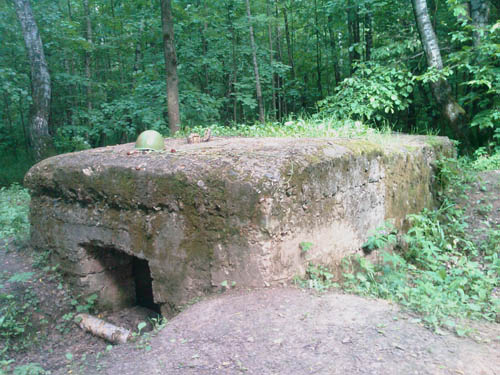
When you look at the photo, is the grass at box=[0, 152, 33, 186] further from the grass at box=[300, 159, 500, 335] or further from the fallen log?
the grass at box=[300, 159, 500, 335]

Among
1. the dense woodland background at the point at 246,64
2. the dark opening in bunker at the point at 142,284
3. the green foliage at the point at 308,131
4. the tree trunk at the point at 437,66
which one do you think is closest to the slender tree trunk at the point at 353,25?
the dense woodland background at the point at 246,64

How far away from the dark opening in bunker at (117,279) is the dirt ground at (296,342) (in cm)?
98

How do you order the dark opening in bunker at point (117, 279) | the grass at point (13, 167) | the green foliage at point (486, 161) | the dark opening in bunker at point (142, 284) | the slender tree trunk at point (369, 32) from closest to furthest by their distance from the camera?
the dark opening in bunker at point (117, 279), the dark opening in bunker at point (142, 284), the green foliage at point (486, 161), the grass at point (13, 167), the slender tree trunk at point (369, 32)

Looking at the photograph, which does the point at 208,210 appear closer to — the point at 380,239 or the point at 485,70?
the point at 380,239

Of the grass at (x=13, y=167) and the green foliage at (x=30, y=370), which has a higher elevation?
the grass at (x=13, y=167)

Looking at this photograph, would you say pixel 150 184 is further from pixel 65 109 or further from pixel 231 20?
pixel 65 109

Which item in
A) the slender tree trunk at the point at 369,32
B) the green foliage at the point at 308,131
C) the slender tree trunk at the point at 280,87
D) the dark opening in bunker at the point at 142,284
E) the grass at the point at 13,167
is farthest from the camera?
the slender tree trunk at the point at 280,87

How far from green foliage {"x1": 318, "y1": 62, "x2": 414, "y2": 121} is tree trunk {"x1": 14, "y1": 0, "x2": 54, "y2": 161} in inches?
247

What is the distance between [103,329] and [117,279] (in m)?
0.74

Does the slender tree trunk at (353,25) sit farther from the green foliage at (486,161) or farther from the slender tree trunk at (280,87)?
the green foliage at (486,161)

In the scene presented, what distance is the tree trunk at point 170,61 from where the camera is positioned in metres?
7.92

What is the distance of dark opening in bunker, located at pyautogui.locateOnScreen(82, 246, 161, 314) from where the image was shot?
425cm

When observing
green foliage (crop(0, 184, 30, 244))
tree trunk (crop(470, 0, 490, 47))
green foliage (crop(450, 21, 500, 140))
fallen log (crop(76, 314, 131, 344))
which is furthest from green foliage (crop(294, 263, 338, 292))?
tree trunk (crop(470, 0, 490, 47))

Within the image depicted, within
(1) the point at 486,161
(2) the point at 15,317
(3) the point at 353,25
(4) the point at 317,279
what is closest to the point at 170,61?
(2) the point at 15,317
